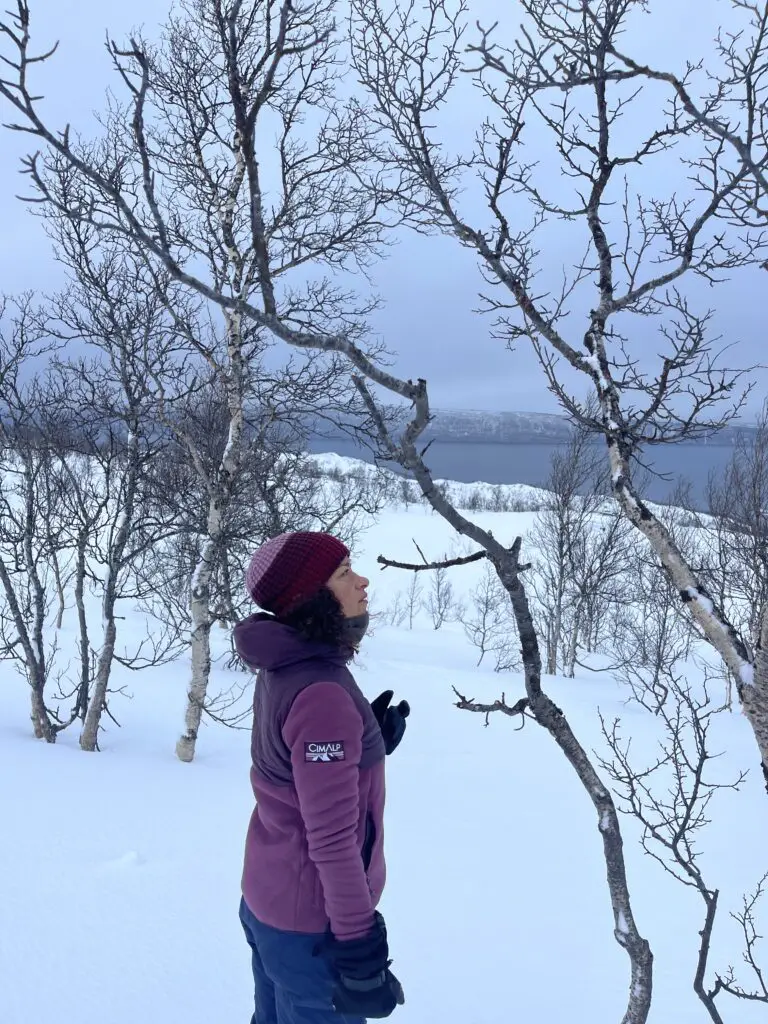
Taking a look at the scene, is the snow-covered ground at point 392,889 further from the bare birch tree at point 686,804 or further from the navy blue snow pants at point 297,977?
the navy blue snow pants at point 297,977

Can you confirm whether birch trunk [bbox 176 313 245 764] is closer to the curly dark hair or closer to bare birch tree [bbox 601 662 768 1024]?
bare birch tree [bbox 601 662 768 1024]

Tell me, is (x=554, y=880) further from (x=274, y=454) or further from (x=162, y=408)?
(x=162, y=408)

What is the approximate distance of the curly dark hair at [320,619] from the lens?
1.87 metres

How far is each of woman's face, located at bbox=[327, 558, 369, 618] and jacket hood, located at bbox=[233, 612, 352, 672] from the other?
0.13 metres

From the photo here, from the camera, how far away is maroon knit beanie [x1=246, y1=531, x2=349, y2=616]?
1930 mm

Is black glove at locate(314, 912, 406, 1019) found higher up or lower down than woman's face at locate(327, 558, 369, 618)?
lower down

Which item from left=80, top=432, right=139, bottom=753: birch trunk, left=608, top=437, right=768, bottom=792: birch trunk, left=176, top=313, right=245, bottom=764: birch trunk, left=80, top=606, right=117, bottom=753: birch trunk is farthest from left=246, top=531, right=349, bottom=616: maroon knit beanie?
left=80, top=606, right=117, bottom=753: birch trunk

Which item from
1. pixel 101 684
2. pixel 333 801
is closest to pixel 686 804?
pixel 333 801

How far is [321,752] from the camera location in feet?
5.54

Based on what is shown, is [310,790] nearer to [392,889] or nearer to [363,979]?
[363,979]

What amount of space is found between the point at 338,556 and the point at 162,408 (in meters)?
6.46

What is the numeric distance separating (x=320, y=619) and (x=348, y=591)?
131 mm

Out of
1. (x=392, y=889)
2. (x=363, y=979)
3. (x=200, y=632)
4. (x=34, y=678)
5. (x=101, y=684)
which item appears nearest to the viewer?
(x=363, y=979)

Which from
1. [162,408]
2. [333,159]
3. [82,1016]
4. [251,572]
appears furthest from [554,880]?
[333,159]
